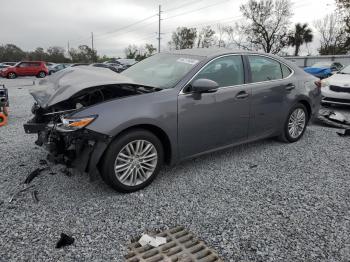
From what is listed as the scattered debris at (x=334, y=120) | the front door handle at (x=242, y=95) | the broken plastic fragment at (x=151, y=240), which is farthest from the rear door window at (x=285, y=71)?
the broken plastic fragment at (x=151, y=240)

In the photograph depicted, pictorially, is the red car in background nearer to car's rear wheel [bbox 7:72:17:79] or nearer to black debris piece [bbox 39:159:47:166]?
car's rear wheel [bbox 7:72:17:79]

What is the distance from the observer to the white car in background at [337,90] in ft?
25.6

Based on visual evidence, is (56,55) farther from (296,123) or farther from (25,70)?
(296,123)

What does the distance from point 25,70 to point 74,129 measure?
26.5 m

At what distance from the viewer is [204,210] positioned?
2980mm

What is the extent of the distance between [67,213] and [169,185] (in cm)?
118

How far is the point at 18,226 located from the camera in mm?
2664

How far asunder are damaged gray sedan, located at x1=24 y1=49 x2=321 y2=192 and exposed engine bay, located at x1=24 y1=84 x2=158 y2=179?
1 centimetres

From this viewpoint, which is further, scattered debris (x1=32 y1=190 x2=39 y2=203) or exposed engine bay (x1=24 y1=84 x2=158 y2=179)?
scattered debris (x1=32 y1=190 x2=39 y2=203)

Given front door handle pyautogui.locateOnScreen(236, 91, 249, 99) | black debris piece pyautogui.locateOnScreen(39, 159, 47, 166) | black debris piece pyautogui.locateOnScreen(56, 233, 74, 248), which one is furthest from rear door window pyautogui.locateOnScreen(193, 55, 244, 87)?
black debris piece pyautogui.locateOnScreen(39, 159, 47, 166)

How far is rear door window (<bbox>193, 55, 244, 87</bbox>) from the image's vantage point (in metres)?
3.76

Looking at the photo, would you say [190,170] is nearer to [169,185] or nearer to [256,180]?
[169,185]

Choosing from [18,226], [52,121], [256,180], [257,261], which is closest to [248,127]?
[256,180]

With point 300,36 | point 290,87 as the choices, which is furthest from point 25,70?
point 300,36
